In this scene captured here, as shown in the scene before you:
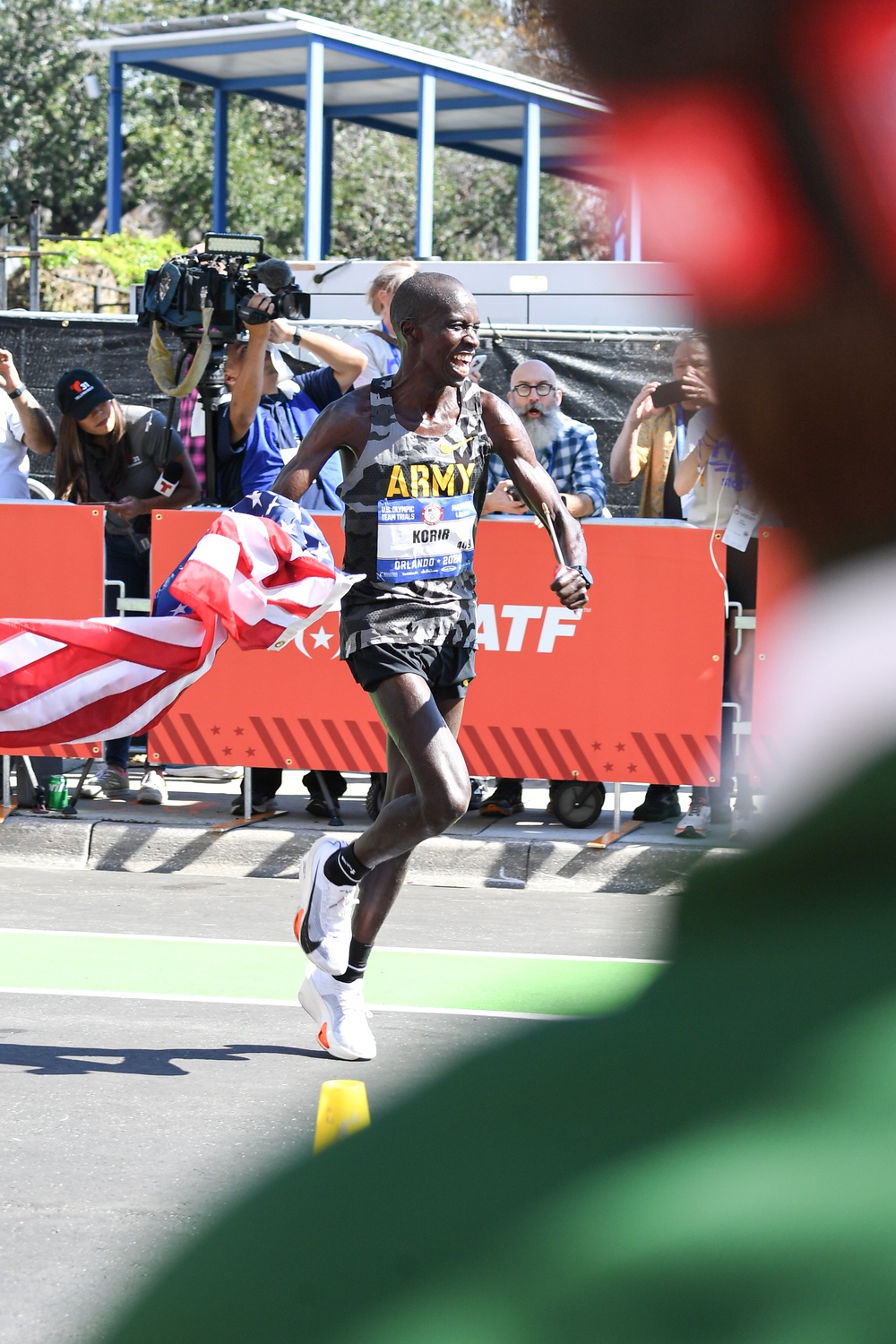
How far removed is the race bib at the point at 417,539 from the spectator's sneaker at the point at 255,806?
391 centimetres

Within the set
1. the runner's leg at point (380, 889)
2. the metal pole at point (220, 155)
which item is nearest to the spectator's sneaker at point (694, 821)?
the runner's leg at point (380, 889)

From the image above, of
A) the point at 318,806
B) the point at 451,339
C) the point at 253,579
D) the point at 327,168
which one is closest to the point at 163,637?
the point at 253,579

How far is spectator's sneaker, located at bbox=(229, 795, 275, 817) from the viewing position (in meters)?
9.07

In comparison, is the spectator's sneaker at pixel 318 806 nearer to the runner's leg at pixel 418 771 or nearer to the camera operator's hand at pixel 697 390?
the runner's leg at pixel 418 771

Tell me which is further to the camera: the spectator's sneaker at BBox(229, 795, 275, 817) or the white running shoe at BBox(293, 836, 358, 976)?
the spectator's sneaker at BBox(229, 795, 275, 817)

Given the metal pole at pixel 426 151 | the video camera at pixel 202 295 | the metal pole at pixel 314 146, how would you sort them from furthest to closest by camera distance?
the metal pole at pixel 426 151 → the metal pole at pixel 314 146 → the video camera at pixel 202 295

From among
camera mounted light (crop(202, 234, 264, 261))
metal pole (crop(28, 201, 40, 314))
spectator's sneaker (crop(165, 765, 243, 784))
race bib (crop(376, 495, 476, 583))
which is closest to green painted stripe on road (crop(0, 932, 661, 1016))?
A: race bib (crop(376, 495, 476, 583))

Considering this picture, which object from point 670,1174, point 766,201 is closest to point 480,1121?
point 670,1174

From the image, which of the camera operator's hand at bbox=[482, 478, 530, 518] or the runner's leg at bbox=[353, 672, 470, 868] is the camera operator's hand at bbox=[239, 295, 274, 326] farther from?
the runner's leg at bbox=[353, 672, 470, 868]

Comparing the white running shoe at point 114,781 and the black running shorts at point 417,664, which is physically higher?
the black running shorts at point 417,664

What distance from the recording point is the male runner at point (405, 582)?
5168 mm

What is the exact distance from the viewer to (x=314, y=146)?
20.1 meters

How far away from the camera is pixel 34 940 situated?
695 centimetres

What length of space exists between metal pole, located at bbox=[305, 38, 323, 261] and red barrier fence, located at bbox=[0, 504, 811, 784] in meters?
Result: 11.0
